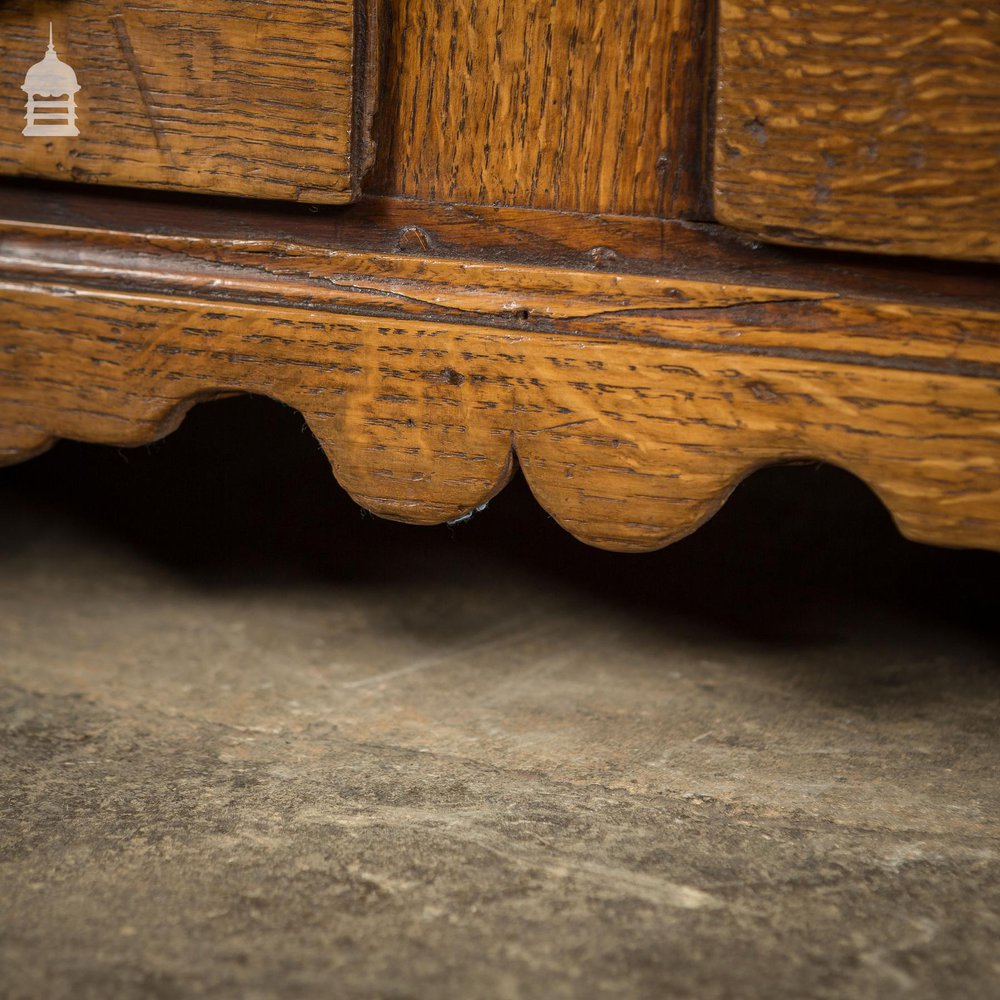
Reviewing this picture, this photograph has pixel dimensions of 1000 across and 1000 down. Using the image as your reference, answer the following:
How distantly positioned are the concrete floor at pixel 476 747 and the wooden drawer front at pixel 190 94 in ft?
1.09

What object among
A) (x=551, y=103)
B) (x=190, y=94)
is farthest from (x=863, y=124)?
(x=190, y=94)

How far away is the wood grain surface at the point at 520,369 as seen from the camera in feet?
1.91

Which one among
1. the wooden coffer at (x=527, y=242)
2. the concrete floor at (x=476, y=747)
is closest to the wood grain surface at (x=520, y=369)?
the wooden coffer at (x=527, y=242)

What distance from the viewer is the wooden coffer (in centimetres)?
56

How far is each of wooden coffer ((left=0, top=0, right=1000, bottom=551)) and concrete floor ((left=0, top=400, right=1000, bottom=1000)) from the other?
15cm

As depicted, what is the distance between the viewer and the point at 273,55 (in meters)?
0.62

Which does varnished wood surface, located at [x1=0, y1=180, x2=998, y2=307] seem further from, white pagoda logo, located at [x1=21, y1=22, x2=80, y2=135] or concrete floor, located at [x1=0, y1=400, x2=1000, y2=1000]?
concrete floor, located at [x1=0, y1=400, x2=1000, y2=1000]

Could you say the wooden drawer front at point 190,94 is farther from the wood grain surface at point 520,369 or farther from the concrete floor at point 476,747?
the concrete floor at point 476,747

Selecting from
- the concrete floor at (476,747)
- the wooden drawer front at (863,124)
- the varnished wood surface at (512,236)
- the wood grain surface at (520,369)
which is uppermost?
the wooden drawer front at (863,124)

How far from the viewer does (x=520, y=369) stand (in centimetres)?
63

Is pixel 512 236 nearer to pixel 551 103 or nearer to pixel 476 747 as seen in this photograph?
pixel 551 103

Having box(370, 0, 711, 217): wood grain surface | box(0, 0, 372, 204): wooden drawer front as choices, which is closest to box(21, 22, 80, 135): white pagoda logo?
box(0, 0, 372, 204): wooden drawer front

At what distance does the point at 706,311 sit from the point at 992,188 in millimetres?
150

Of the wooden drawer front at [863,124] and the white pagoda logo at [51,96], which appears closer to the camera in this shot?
the wooden drawer front at [863,124]
